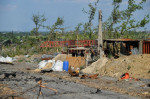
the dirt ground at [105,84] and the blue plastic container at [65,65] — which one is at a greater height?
the blue plastic container at [65,65]

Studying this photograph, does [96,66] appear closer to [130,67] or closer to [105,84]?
[130,67]

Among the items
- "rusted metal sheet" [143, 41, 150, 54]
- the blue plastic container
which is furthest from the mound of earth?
"rusted metal sheet" [143, 41, 150, 54]

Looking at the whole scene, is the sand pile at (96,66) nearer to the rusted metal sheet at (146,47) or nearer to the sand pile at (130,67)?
the sand pile at (130,67)

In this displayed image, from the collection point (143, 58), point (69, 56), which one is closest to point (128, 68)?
point (143, 58)

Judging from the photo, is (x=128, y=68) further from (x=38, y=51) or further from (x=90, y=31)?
(x=38, y=51)

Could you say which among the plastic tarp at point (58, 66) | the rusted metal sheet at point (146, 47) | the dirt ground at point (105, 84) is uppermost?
the rusted metal sheet at point (146, 47)

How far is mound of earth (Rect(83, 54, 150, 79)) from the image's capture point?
16188 millimetres

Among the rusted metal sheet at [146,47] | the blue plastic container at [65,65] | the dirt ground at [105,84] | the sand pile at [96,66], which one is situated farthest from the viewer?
the rusted metal sheet at [146,47]

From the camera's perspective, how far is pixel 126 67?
17.2 metres

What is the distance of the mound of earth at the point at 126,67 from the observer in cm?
1619

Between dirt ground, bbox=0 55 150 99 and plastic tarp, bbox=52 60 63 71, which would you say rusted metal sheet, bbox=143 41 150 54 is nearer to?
dirt ground, bbox=0 55 150 99

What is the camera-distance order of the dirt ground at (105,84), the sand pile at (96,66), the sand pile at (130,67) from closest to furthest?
the dirt ground at (105,84), the sand pile at (130,67), the sand pile at (96,66)

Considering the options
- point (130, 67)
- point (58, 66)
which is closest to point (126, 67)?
point (130, 67)

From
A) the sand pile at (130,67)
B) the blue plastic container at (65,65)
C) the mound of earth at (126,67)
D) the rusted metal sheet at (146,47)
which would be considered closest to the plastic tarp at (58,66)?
the blue plastic container at (65,65)
